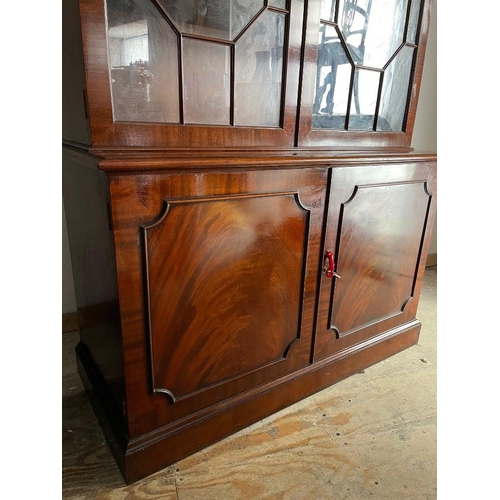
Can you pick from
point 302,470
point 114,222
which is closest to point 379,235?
point 302,470

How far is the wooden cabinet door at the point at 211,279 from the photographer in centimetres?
83

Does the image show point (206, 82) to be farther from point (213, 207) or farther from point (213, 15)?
point (213, 207)

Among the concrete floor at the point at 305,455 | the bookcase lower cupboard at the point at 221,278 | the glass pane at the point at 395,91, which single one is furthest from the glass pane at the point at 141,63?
the concrete floor at the point at 305,455

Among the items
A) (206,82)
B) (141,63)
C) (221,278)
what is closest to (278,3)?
(206,82)

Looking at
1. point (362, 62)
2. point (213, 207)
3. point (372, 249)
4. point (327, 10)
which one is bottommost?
point (372, 249)

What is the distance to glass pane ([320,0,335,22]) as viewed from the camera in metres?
1.01

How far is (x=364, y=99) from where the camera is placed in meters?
1.21

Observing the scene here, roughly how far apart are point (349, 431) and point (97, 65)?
1.20m

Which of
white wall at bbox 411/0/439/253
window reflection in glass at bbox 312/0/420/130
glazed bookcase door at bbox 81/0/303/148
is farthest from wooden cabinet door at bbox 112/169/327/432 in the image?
white wall at bbox 411/0/439/253

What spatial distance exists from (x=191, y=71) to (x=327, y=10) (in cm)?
44

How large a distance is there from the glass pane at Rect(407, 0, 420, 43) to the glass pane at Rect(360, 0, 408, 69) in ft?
0.10

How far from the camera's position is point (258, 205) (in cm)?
97

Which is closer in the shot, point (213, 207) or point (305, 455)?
point (213, 207)

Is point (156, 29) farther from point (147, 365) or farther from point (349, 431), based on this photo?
point (349, 431)
